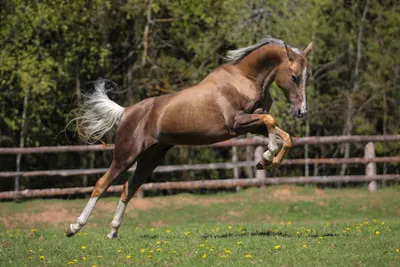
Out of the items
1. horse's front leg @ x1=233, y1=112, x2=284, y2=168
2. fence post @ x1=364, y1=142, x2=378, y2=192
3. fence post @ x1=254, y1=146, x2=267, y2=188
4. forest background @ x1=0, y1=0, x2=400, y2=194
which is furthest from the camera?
forest background @ x1=0, y1=0, x2=400, y2=194

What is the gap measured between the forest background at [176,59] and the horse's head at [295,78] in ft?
34.5

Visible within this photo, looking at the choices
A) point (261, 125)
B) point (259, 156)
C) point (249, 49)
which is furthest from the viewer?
point (259, 156)

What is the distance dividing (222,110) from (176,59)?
12640 millimetres

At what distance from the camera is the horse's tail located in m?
10.2

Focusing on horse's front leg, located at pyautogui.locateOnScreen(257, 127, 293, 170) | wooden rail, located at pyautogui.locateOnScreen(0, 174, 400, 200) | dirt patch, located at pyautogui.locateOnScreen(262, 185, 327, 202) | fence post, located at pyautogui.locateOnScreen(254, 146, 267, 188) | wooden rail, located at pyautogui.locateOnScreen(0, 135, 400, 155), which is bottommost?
dirt patch, located at pyautogui.locateOnScreen(262, 185, 327, 202)

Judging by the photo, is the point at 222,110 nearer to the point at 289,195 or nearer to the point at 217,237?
the point at 217,237

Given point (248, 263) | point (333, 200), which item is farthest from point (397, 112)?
point (248, 263)

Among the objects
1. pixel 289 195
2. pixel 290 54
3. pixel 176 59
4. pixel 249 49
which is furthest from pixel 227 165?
pixel 290 54

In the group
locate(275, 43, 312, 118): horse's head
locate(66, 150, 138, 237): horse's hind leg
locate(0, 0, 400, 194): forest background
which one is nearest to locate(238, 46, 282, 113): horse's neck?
locate(275, 43, 312, 118): horse's head

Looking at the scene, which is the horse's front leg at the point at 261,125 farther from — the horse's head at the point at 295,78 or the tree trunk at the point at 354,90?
the tree trunk at the point at 354,90

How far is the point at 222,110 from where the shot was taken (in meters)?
A: 9.16

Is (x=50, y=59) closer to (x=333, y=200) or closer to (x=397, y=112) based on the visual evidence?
(x=333, y=200)

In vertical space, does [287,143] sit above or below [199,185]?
above

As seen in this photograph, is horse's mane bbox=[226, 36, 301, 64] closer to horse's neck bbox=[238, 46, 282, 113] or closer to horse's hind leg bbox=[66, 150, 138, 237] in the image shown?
horse's neck bbox=[238, 46, 282, 113]
